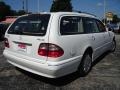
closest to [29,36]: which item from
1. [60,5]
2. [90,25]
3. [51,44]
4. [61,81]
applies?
[51,44]

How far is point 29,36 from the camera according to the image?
4805mm

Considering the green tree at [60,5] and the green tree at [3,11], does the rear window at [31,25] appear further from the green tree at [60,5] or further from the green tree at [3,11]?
the green tree at [3,11]

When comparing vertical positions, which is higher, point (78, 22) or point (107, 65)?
point (78, 22)

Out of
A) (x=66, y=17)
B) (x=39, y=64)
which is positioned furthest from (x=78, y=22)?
(x=39, y=64)

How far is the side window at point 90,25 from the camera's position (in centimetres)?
591

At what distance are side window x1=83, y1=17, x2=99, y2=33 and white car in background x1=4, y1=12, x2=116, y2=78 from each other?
1.2 inches

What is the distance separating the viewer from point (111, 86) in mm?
5156

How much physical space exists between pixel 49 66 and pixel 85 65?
1.66 m

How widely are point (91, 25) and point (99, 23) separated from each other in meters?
1.03

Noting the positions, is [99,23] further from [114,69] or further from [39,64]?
[39,64]

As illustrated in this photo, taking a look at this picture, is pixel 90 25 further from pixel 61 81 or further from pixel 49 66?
pixel 49 66

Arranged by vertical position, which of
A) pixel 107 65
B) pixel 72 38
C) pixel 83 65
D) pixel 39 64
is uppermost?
pixel 72 38

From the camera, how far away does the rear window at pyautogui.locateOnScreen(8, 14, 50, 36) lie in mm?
4727

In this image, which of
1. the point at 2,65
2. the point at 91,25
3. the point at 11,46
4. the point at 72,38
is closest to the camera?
the point at 72,38
